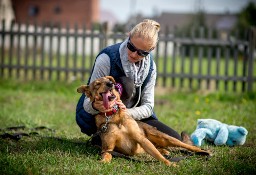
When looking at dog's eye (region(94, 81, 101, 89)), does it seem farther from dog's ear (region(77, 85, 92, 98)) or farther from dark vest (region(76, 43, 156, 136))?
dark vest (region(76, 43, 156, 136))

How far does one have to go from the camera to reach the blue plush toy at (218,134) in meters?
6.18

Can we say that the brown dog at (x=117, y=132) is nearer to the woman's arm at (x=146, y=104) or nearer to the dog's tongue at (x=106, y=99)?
the dog's tongue at (x=106, y=99)

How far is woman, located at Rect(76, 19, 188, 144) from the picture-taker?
5.26 meters

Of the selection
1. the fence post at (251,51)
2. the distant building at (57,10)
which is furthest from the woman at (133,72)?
the distant building at (57,10)

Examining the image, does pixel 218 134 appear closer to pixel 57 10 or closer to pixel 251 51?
pixel 251 51

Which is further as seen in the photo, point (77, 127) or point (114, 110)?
A: point (77, 127)

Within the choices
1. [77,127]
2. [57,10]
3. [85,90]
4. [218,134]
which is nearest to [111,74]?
[85,90]

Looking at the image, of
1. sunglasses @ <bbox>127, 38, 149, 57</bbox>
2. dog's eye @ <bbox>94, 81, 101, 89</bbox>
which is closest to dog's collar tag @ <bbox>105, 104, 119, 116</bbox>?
dog's eye @ <bbox>94, 81, 101, 89</bbox>

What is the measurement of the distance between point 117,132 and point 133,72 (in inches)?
31.3

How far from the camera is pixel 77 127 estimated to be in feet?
24.6

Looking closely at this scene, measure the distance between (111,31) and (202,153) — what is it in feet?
27.4

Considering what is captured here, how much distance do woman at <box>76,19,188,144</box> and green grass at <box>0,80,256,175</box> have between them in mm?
526

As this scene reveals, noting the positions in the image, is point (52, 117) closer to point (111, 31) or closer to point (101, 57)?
point (101, 57)

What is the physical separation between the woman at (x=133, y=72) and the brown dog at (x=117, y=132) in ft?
0.41
